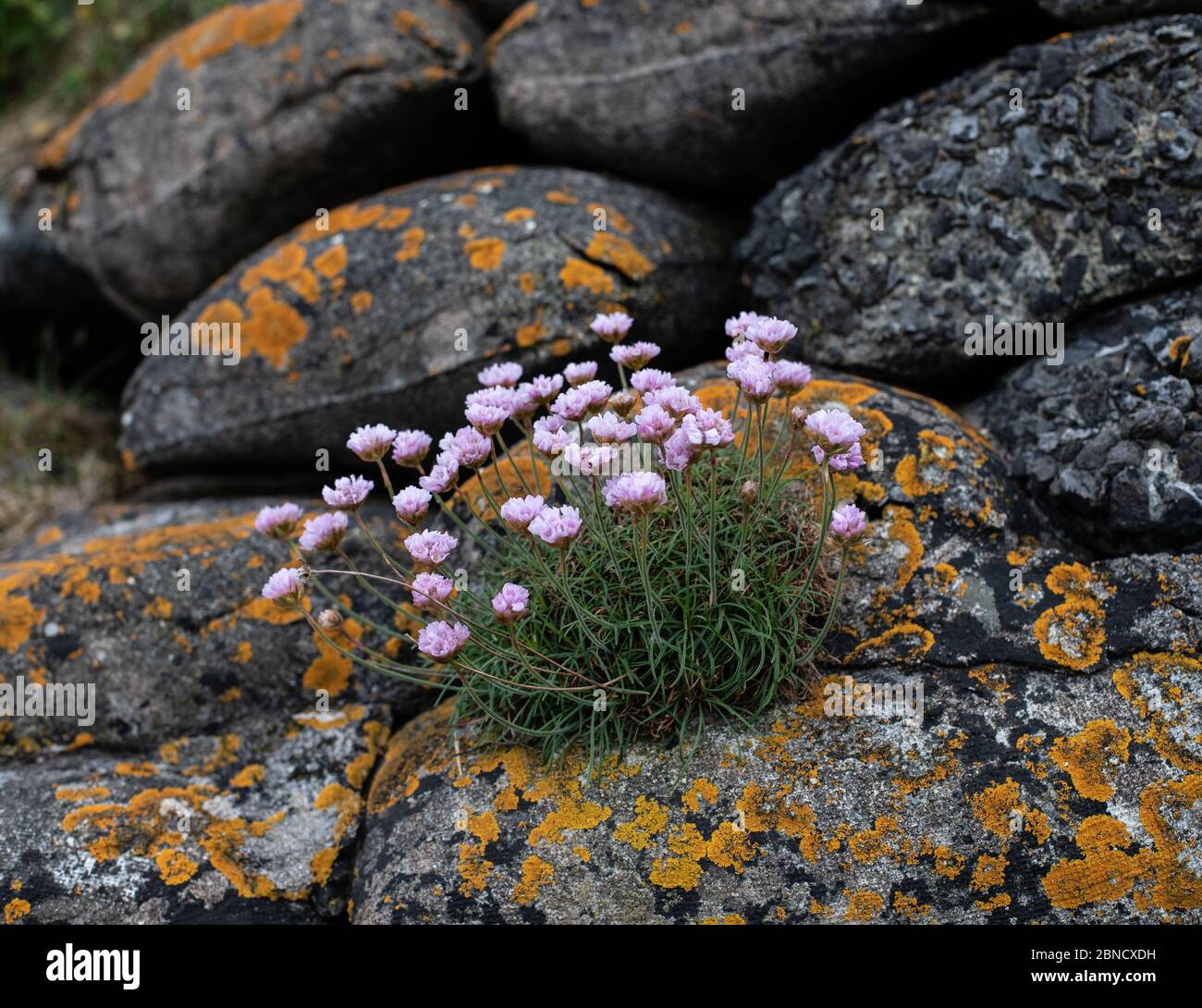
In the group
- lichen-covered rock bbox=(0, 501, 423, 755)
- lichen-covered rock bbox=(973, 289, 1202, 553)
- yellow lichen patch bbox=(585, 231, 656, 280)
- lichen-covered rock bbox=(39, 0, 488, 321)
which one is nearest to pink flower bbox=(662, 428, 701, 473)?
lichen-covered rock bbox=(973, 289, 1202, 553)

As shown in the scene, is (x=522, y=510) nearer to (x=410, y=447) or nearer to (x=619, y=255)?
(x=410, y=447)

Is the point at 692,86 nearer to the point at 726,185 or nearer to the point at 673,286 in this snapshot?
the point at 726,185

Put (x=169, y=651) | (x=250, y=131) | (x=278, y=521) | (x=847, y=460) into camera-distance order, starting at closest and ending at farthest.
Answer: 1. (x=847, y=460)
2. (x=278, y=521)
3. (x=169, y=651)
4. (x=250, y=131)

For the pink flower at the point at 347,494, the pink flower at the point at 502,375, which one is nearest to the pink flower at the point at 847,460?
the pink flower at the point at 502,375

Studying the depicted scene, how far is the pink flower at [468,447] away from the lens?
2.82 metres

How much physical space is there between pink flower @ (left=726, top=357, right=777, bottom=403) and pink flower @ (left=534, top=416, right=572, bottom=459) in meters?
0.49

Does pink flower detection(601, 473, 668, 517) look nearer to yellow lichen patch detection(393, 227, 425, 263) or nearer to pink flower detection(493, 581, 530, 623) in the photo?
pink flower detection(493, 581, 530, 623)

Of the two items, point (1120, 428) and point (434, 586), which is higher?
point (1120, 428)

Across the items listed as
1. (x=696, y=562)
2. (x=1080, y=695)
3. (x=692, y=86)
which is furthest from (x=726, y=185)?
(x=1080, y=695)

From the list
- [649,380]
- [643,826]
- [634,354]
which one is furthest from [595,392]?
[643,826]

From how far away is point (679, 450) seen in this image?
→ 8.42 feet

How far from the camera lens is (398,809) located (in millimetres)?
3033

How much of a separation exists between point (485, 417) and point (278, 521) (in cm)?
67

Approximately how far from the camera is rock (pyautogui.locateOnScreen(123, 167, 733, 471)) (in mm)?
4133
